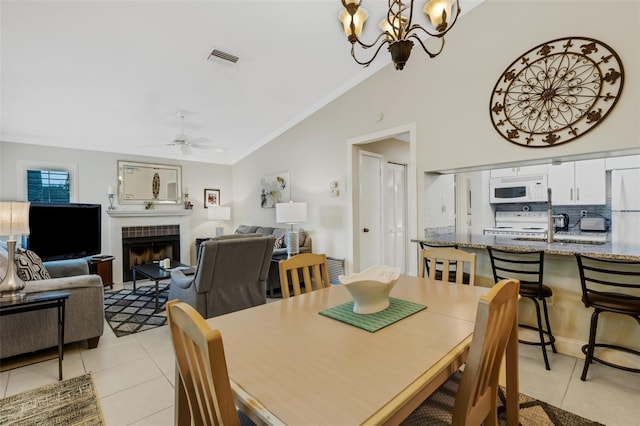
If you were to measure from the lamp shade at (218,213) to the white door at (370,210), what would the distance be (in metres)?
3.37

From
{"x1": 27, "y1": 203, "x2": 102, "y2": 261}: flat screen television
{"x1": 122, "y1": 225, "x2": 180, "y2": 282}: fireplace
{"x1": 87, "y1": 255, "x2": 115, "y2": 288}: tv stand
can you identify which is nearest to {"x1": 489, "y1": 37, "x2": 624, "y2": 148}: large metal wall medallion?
{"x1": 27, "y1": 203, "x2": 102, "y2": 261}: flat screen television

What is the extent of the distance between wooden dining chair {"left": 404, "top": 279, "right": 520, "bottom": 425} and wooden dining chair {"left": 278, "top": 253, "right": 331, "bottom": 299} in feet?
Result: 3.05

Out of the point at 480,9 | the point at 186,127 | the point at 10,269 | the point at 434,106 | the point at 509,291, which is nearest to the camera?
the point at 509,291

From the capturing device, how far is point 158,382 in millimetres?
2232

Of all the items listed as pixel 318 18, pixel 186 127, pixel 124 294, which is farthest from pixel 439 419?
pixel 186 127

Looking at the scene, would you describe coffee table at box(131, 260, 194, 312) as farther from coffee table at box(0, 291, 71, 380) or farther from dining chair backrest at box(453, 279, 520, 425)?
dining chair backrest at box(453, 279, 520, 425)

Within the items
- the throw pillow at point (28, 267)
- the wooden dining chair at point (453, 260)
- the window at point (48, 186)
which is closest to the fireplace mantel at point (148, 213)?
the window at point (48, 186)

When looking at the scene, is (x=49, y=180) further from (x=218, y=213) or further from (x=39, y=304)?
(x=39, y=304)

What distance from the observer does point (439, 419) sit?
113 centimetres

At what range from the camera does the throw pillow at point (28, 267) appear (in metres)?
2.63

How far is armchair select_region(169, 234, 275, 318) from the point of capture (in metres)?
2.87

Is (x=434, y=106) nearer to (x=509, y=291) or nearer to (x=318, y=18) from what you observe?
(x=318, y=18)

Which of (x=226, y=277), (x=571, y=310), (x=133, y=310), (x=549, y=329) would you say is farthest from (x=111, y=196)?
(x=571, y=310)

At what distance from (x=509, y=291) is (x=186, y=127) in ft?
17.2
